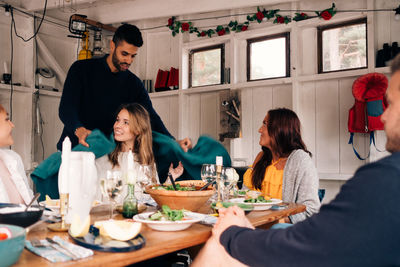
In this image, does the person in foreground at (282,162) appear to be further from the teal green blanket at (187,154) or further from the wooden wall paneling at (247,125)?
the wooden wall paneling at (247,125)

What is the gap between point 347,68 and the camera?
3.89m

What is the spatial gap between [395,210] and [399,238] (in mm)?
62

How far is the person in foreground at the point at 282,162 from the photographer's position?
2344 mm

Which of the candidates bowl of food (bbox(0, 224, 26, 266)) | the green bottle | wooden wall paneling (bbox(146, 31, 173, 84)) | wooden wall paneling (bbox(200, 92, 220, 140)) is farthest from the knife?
wooden wall paneling (bbox(146, 31, 173, 84))

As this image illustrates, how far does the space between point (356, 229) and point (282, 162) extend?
181cm

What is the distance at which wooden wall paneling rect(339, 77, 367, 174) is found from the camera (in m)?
3.85

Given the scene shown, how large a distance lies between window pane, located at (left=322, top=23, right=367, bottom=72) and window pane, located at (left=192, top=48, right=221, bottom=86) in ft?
4.35

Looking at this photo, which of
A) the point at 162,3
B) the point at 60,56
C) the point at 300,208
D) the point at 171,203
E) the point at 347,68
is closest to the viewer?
the point at 171,203

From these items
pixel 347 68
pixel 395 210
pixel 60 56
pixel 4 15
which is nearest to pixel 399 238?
pixel 395 210

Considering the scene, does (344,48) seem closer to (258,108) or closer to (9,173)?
(258,108)

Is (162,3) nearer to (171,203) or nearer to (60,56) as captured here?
(60,56)

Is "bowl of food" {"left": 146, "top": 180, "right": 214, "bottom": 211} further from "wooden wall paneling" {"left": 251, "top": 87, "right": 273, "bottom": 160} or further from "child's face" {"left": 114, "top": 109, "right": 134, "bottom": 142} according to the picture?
"wooden wall paneling" {"left": 251, "top": 87, "right": 273, "bottom": 160}

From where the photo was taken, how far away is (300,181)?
2314 millimetres

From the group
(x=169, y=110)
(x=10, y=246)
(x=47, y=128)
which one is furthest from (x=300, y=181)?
(x=47, y=128)
